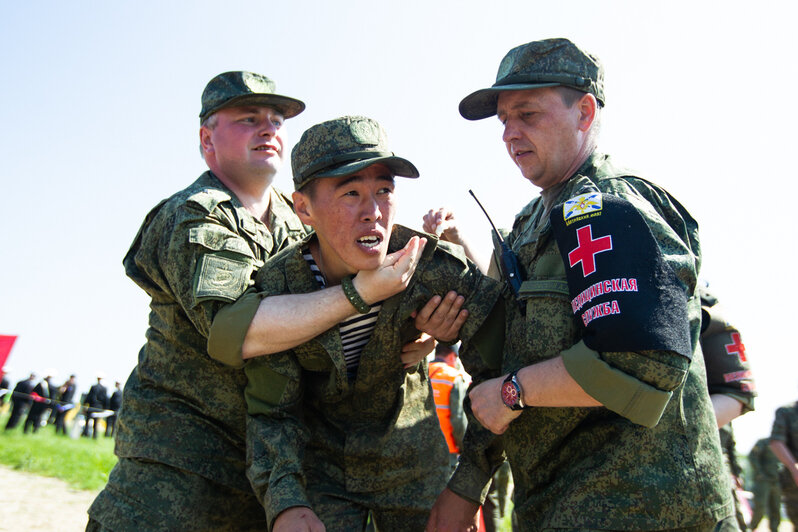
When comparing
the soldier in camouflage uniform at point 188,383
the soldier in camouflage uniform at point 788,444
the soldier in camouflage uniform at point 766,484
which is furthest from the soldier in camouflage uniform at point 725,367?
the soldier in camouflage uniform at point 766,484

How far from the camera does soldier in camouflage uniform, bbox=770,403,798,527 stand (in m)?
8.67

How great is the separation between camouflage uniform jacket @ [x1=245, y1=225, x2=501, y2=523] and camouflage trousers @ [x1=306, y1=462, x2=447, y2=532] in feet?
0.13

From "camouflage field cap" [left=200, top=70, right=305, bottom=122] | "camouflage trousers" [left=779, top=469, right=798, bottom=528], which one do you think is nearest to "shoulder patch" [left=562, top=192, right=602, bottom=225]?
"camouflage field cap" [left=200, top=70, right=305, bottom=122]

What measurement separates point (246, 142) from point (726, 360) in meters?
3.11

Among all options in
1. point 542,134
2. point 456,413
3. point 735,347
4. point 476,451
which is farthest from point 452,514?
point 456,413

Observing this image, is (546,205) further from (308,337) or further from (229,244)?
(229,244)

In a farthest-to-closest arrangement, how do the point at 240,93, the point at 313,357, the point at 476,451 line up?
the point at 240,93 < the point at 313,357 < the point at 476,451

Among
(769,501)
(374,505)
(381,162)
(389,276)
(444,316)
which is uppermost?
(381,162)

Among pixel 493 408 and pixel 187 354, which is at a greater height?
pixel 187 354

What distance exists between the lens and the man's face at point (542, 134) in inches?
119

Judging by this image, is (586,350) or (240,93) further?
(240,93)

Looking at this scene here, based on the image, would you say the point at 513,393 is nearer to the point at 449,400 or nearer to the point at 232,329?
the point at 232,329

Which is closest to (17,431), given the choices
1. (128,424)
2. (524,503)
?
(128,424)

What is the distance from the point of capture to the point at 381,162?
3.12 meters
